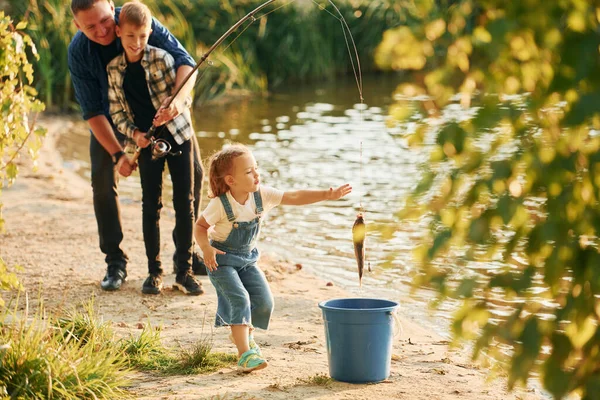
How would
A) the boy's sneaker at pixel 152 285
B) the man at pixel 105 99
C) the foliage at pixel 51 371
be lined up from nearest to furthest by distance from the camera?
the foliage at pixel 51 371, the man at pixel 105 99, the boy's sneaker at pixel 152 285

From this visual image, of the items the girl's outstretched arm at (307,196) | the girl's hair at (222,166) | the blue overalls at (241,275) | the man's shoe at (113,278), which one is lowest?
the man's shoe at (113,278)

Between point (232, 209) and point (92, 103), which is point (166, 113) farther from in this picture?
point (232, 209)

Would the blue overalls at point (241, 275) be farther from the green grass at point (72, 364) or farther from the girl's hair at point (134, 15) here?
the girl's hair at point (134, 15)

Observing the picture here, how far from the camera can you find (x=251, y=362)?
4.30 meters

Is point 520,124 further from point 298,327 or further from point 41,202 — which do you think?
point 41,202

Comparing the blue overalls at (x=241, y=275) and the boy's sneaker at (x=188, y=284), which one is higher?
the blue overalls at (x=241, y=275)

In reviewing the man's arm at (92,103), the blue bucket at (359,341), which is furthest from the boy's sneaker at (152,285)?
the blue bucket at (359,341)

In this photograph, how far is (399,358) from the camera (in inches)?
184

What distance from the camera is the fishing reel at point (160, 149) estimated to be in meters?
5.46

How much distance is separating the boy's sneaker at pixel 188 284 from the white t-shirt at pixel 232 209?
1159 mm

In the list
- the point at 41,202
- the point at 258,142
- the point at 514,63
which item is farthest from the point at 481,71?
the point at 258,142

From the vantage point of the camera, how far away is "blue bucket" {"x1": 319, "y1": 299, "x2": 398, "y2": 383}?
409cm

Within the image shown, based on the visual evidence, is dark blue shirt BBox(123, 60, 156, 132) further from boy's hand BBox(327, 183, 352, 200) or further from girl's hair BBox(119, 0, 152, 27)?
boy's hand BBox(327, 183, 352, 200)

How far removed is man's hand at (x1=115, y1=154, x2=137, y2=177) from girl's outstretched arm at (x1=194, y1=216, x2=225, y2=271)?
1.19m
